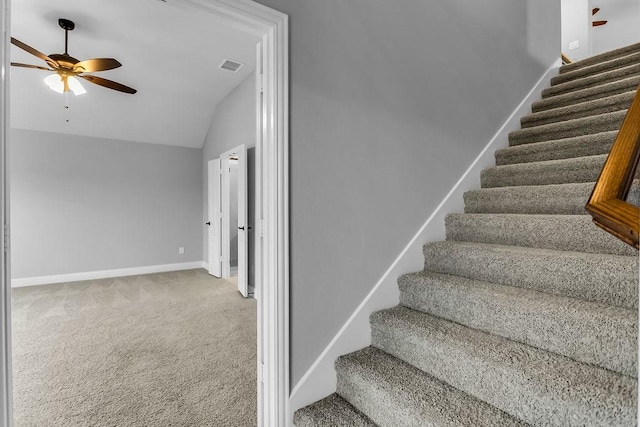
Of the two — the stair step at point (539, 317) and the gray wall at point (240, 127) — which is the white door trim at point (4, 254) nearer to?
the stair step at point (539, 317)

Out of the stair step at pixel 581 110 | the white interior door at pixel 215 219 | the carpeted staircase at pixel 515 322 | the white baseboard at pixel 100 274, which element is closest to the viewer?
the carpeted staircase at pixel 515 322

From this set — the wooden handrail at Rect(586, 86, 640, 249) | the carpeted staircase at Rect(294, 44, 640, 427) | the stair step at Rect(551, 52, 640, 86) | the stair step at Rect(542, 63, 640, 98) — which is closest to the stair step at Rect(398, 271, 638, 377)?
the carpeted staircase at Rect(294, 44, 640, 427)

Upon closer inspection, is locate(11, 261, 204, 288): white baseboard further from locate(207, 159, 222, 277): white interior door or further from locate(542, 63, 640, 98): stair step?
locate(542, 63, 640, 98): stair step

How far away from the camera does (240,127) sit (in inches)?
180

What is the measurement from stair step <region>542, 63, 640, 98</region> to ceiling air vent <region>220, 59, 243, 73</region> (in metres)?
3.36

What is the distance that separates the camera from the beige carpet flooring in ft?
6.04

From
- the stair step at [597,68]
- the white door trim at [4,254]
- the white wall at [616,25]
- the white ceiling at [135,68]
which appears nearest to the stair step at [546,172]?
the stair step at [597,68]

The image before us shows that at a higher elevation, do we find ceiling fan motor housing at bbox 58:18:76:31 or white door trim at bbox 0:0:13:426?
ceiling fan motor housing at bbox 58:18:76:31

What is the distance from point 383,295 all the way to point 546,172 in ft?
4.51

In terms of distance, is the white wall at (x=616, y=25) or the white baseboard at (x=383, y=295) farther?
the white wall at (x=616, y=25)

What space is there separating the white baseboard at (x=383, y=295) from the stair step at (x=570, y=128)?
130 mm

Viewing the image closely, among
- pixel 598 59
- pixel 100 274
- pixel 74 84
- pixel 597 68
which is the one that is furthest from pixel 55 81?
pixel 598 59

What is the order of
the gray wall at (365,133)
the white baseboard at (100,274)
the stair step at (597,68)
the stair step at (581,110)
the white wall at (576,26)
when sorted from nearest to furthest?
1. the gray wall at (365,133)
2. the stair step at (581,110)
3. the stair step at (597,68)
4. the white wall at (576,26)
5. the white baseboard at (100,274)

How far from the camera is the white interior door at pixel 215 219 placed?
5324 millimetres
